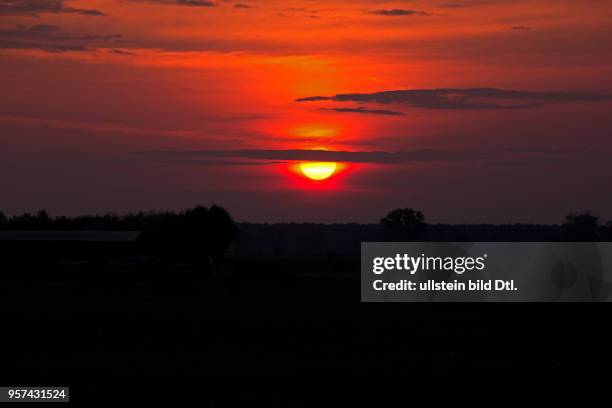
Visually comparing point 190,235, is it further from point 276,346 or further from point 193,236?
point 276,346

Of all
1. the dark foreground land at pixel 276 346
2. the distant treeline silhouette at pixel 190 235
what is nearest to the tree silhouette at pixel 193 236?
the distant treeline silhouette at pixel 190 235

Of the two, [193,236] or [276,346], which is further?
[193,236]

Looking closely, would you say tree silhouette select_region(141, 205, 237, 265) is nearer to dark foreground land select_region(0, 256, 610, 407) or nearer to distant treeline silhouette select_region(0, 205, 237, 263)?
distant treeline silhouette select_region(0, 205, 237, 263)

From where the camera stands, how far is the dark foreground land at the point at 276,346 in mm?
25500

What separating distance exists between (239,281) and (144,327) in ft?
143

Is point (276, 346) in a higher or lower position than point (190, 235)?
lower

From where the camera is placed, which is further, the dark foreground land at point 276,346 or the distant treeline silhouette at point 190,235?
the distant treeline silhouette at point 190,235

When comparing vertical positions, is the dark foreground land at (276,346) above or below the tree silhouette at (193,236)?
below

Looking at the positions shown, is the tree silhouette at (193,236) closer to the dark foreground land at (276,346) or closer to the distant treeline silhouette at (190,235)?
the distant treeline silhouette at (190,235)

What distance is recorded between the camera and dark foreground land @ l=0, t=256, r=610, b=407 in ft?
83.7

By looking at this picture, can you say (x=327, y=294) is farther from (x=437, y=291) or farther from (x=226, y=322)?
(x=226, y=322)

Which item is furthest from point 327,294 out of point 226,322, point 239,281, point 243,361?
point 243,361

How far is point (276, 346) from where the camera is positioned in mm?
35281

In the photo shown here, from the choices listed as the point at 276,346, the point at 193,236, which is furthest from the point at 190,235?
the point at 276,346
